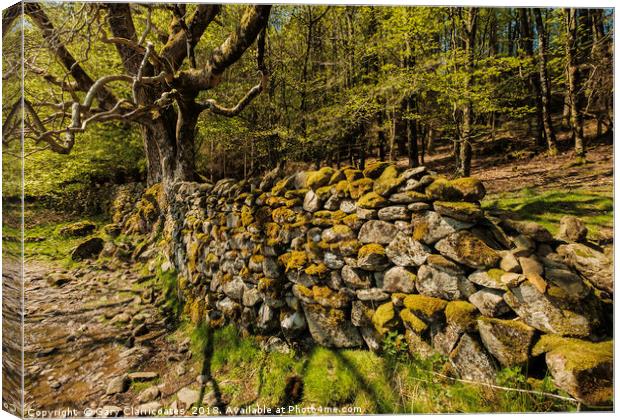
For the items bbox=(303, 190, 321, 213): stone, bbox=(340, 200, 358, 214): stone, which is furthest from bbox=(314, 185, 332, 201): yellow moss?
bbox=(340, 200, 358, 214): stone

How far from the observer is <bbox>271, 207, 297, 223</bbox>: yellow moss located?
3.35m

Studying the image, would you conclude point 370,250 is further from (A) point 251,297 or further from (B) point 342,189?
(A) point 251,297

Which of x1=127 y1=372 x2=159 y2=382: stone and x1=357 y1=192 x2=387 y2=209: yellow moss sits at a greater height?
x1=357 y1=192 x2=387 y2=209: yellow moss

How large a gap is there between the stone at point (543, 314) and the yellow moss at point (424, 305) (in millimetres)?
489

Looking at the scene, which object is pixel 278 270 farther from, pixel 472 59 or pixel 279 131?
pixel 472 59

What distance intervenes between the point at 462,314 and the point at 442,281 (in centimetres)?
28

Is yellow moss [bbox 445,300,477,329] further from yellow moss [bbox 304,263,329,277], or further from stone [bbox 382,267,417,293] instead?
yellow moss [bbox 304,263,329,277]

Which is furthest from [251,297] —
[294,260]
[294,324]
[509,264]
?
[509,264]

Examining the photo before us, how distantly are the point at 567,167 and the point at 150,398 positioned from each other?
593 cm

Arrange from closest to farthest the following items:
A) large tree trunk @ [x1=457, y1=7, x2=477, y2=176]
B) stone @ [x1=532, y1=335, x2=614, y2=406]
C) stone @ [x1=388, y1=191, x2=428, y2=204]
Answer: stone @ [x1=532, y1=335, x2=614, y2=406] < stone @ [x1=388, y1=191, x2=428, y2=204] < large tree trunk @ [x1=457, y1=7, x2=477, y2=176]

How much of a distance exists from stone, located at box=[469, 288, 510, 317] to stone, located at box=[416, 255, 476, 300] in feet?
0.22

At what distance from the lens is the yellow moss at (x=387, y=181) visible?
2.62 metres

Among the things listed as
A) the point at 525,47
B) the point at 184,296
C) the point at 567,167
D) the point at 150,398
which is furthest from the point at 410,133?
the point at 150,398

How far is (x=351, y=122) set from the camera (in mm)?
5461
